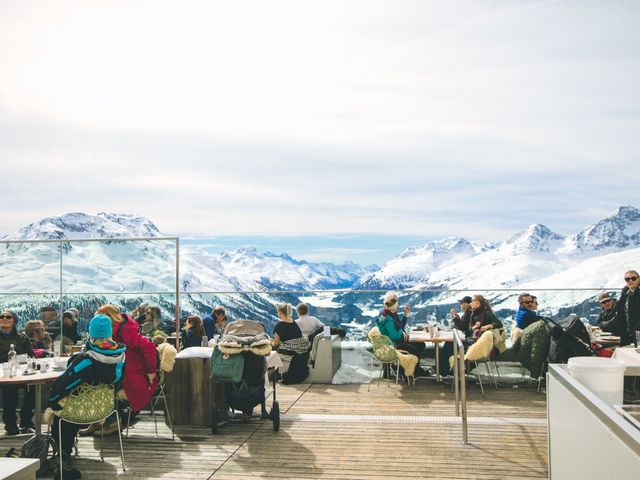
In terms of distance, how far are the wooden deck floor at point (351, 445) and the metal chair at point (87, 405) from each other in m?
0.53

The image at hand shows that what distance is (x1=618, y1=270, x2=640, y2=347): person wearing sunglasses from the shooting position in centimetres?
902

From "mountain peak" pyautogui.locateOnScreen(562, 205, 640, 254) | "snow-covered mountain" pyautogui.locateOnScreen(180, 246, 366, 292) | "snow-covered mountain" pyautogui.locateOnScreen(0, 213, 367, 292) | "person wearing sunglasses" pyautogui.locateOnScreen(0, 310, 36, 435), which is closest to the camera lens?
"person wearing sunglasses" pyautogui.locateOnScreen(0, 310, 36, 435)

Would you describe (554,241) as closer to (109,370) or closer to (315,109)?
(315,109)

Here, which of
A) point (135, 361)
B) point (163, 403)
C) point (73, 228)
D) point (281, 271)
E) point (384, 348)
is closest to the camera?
point (135, 361)

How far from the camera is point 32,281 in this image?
910 cm

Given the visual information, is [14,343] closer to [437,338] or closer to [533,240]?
[437,338]

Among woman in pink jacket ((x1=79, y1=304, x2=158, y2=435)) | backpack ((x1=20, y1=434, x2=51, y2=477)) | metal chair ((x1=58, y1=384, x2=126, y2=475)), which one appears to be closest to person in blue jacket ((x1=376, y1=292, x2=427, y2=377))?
woman in pink jacket ((x1=79, y1=304, x2=158, y2=435))

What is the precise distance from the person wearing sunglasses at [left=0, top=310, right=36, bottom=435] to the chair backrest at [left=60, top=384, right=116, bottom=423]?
202 cm

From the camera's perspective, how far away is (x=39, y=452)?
5926 millimetres

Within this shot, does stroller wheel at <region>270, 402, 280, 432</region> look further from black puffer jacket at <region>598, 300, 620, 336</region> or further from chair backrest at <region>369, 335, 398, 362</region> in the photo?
black puffer jacket at <region>598, 300, 620, 336</region>

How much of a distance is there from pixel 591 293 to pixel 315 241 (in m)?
119

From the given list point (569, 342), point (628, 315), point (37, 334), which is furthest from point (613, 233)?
point (37, 334)

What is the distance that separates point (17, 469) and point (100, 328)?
105 inches

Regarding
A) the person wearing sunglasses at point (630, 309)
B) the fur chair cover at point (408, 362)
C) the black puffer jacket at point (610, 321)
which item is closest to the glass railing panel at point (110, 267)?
the fur chair cover at point (408, 362)
